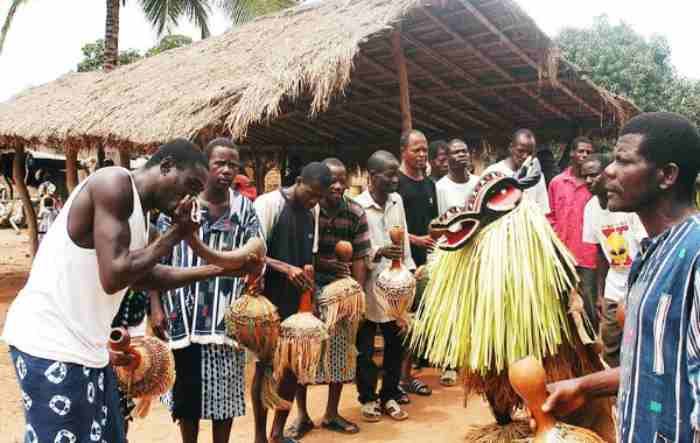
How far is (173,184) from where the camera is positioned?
2.35 m

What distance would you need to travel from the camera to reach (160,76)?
9258 mm

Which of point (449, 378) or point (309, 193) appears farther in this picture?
point (449, 378)

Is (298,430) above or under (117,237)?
under

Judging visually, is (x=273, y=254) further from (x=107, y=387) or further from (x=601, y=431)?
(x=601, y=431)

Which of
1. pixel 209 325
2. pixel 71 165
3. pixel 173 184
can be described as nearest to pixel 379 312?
pixel 209 325

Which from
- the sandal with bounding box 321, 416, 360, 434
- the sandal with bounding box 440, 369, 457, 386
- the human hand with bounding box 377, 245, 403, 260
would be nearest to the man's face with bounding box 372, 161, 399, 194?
the human hand with bounding box 377, 245, 403, 260

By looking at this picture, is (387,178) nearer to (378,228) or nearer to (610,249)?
(378,228)

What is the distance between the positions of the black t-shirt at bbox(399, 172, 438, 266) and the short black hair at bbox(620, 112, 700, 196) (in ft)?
11.2

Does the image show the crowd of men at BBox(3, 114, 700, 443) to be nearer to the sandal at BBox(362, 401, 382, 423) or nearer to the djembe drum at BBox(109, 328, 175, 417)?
the sandal at BBox(362, 401, 382, 423)

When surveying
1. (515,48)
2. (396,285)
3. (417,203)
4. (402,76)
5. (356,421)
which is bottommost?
(356,421)

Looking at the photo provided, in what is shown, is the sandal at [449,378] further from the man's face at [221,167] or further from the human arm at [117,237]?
the human arm at [117,237]

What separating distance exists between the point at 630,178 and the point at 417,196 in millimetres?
3436

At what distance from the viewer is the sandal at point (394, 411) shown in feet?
14.9

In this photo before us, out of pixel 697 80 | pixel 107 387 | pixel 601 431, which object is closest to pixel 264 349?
pixel 107 387
